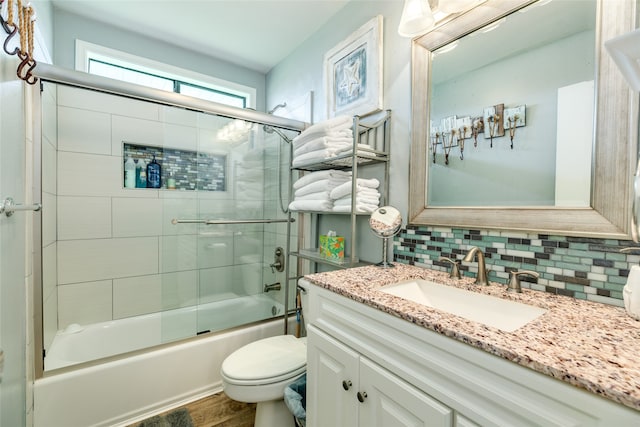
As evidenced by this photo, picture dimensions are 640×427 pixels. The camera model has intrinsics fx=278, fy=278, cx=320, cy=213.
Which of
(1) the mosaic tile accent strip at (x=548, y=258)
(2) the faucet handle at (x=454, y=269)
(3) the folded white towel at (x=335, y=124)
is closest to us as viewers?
(1) the mosaic tile accent strip at (x=548, y=258)

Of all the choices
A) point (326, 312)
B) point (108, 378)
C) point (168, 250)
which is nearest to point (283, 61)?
point (168, 250)

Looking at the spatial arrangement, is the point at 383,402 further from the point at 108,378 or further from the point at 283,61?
the point at 283,61

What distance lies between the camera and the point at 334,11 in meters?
1.90

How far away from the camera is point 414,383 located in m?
0.72

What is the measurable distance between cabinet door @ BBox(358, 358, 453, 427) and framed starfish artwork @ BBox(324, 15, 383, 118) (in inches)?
51.6

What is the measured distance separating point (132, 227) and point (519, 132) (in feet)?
8.03

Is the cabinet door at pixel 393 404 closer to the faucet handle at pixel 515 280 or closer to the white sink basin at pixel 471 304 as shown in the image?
the white sink basin at pixel 471 304

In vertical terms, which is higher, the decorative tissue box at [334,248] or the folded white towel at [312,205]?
the folded white towel at [312,205]

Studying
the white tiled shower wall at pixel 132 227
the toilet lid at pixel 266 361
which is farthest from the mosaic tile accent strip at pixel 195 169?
the toilet lid at pixel 266 361

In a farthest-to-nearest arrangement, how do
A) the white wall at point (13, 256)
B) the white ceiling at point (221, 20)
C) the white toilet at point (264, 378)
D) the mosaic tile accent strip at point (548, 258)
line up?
the white ceiling at point (221, 20) < the white toilet at point (264, 378) < the white wall at point (13, 256) < the mosaic tile accent strip at point (548, 258)

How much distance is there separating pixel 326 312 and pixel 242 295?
1267 millimetres

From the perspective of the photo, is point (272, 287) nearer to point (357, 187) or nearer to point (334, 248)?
point (334, 248)

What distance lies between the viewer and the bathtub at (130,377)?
1.35 m

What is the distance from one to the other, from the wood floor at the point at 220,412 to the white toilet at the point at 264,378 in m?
0.21
